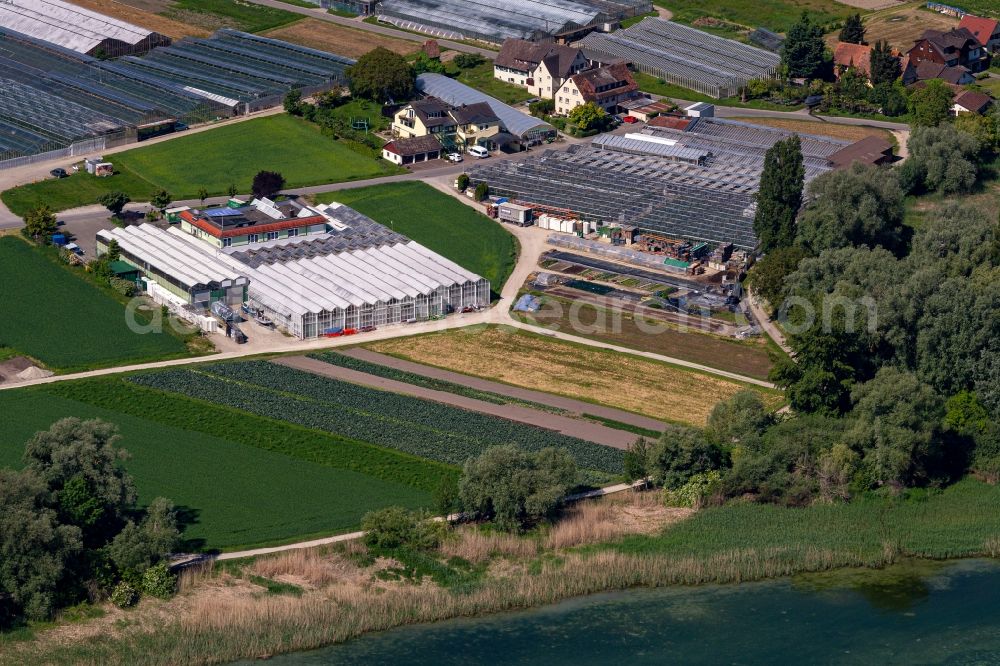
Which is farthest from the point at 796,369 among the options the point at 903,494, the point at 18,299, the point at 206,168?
the point at 206,168

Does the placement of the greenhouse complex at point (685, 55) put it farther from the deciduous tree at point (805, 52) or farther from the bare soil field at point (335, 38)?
the bare soil field at point (335, 38)

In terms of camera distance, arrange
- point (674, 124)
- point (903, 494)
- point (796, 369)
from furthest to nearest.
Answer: point (674, 124)
point (796, 369)
point (903, 494)

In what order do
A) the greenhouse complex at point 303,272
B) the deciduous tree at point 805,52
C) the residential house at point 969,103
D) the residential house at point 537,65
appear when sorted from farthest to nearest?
the deciduous tree at point 805,52
the residential house at point 537,65
the residential house at point 969,103
the greenhouse complex at point 303,272

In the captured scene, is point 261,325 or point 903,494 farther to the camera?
point 261,325

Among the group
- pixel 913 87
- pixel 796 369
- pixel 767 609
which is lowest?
pixel 767 609

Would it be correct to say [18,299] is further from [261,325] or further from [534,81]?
[534,81]

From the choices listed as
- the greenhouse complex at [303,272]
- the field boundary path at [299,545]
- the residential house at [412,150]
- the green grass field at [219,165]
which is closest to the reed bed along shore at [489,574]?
the field boundary path at [299,545]

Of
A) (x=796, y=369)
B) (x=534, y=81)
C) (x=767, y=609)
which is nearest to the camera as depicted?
(x=767, y=609)

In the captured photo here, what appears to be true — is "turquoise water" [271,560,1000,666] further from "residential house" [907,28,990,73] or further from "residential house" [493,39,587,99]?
"residential house" [907,28,990,73]

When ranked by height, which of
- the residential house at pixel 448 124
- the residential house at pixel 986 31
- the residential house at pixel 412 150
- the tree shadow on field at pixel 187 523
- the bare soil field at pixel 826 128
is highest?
the residential house at pixel 986 31
